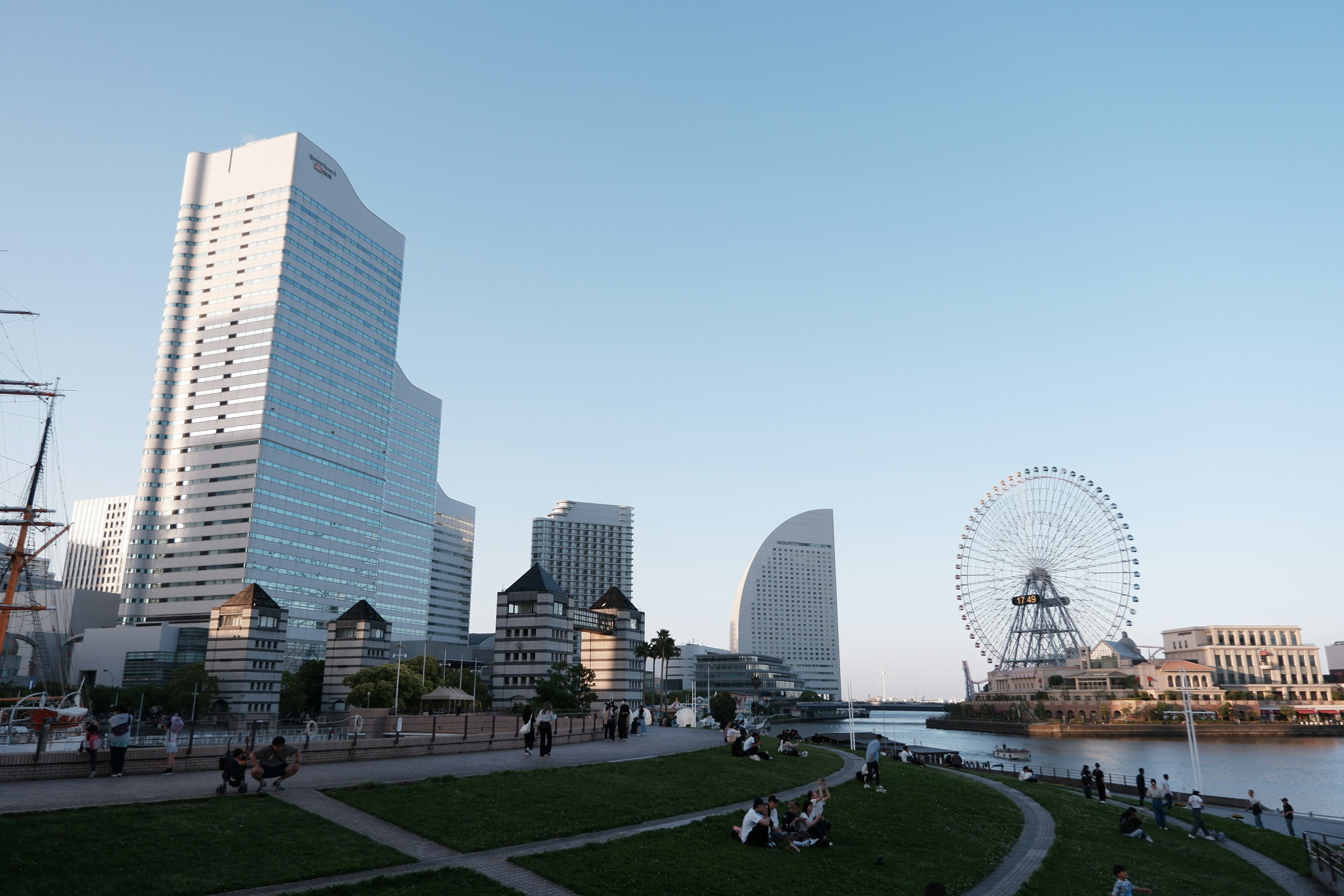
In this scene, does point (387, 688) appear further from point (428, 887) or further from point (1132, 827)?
point (428, 887)

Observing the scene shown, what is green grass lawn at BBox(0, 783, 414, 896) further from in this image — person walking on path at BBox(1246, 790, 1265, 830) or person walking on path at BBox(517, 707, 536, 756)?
person walking on path at BBox(1246, 790, 1265, 830)

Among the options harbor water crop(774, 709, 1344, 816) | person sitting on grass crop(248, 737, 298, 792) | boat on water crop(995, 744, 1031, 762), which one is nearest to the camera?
person sitting on grass crop(248, 737, 298, 792)

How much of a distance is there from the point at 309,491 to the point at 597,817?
177224 millimetres

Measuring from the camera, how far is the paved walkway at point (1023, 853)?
2294cm

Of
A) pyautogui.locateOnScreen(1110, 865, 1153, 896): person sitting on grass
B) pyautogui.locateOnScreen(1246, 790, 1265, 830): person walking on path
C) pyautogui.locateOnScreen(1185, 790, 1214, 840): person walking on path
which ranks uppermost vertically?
pyautogui.locateOnScreen(1110, 865, 1153, 896): person sitting on grass

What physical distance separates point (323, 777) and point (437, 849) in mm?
9286

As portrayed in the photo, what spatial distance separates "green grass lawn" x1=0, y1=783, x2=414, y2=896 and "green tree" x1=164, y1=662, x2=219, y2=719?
102656 millimetres

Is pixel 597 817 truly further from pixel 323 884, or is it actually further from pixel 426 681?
pixel 426 681

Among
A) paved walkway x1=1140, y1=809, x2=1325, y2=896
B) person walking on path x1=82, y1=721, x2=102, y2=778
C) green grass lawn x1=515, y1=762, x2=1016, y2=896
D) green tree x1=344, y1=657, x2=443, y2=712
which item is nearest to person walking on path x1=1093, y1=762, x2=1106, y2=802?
paved walkway x1=1140, y1=809, x2=1325, y2=896

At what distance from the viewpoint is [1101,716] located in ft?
545

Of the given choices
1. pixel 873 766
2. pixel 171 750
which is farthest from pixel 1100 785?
pixel 171 750

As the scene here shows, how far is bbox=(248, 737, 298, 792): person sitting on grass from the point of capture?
968 inches

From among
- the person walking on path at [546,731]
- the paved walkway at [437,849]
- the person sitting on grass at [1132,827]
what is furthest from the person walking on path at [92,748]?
the person sitting on grass at [1132,827]

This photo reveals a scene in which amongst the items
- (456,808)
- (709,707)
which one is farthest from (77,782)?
(709,707)
